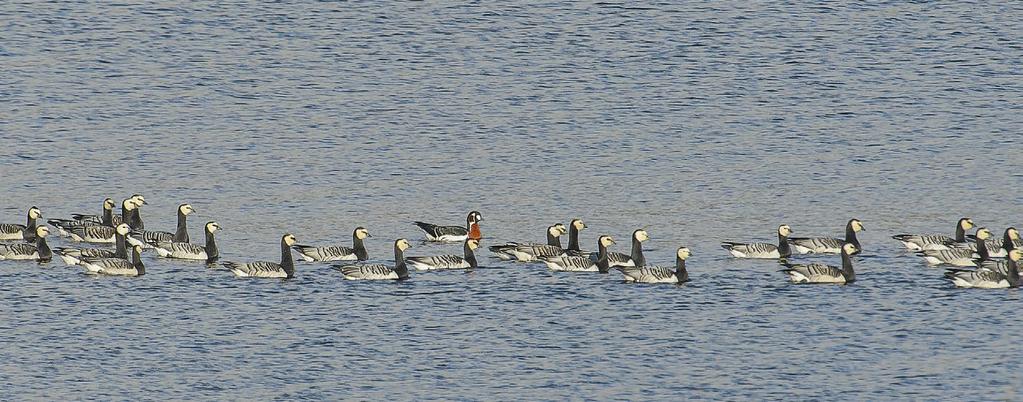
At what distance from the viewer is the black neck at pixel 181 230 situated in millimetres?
47062

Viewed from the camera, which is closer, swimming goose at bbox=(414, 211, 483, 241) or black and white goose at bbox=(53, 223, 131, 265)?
black and white goose at bbox=(53, 223, 131, 265)

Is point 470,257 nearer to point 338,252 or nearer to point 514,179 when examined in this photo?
point 338,252

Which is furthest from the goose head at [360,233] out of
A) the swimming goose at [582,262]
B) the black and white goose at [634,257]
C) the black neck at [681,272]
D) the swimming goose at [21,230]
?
the swimming goose at [21,230]

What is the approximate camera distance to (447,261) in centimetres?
4456

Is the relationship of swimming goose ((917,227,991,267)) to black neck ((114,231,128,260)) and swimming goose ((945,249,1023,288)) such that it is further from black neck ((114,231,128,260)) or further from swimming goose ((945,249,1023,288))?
black neck ((114,231,128,260))

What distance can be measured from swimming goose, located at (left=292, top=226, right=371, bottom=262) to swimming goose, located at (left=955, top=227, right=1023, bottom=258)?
1351cm

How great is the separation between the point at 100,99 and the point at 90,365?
31703 mm

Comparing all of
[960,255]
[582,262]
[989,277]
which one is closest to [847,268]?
[989,277]

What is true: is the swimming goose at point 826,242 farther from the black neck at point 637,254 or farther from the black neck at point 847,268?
the black neck at point 637,254

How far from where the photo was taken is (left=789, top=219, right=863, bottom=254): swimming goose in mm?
45406

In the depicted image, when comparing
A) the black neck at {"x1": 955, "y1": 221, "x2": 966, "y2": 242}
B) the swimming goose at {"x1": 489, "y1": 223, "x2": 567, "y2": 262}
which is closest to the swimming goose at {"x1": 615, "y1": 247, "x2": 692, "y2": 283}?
the swimming goose at {"x1": 489, "y1": 223, "x2": 567, "y2": 262}

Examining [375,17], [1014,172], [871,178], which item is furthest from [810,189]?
[375,17]

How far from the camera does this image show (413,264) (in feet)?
145

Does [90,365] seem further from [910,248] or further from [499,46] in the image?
[499,46]
